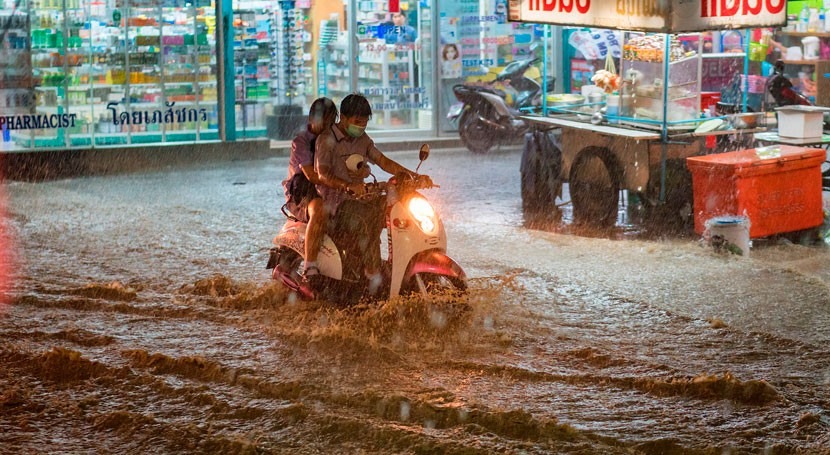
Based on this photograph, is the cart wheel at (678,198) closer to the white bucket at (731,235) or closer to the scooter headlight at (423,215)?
the white bucket at (731,235)

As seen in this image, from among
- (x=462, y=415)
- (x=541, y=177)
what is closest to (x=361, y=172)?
(x=462, y=415)

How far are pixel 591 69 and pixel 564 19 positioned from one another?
22.4 feet

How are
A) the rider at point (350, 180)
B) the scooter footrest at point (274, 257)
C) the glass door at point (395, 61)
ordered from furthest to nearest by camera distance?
the glass door at point (395, 61)
the scooter footrest at point (274, 257)
the rider at point (350, 180)

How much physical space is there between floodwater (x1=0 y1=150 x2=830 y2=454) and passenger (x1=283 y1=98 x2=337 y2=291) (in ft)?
1.42

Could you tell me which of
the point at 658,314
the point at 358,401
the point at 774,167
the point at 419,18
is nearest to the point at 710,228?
the point at 774,167

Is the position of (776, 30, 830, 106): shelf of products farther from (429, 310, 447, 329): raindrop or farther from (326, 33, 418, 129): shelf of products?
(429, 310, 447, 329): raindrop

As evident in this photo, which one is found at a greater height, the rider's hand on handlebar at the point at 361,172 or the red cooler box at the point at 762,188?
the rider's hand on handlebar at the point at 361,172

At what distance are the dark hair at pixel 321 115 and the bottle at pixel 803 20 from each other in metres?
10.8

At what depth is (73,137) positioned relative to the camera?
15.0 meters

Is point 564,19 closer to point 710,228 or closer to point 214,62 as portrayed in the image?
point 710,228

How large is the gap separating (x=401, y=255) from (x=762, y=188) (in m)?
4.12

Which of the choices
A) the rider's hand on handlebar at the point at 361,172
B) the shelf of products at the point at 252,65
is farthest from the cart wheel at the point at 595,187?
the shelf of products at the point at 252,65

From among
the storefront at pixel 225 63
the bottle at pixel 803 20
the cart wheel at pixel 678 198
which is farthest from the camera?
the bottle at pixel 803 20

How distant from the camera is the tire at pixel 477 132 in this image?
1598 cm
